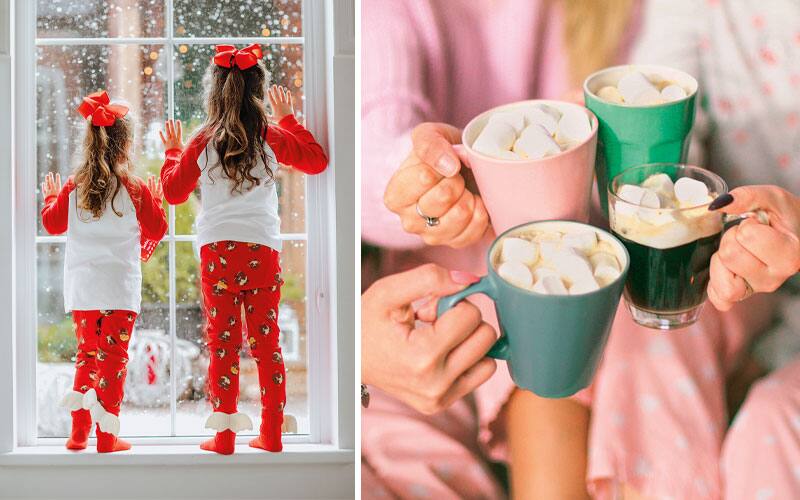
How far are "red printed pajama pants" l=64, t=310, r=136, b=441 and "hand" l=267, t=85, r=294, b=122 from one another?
2.02 feet

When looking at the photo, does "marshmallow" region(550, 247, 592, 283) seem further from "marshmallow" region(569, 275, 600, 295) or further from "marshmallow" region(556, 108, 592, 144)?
"marshmallow" region(556, 108, 592, 144)

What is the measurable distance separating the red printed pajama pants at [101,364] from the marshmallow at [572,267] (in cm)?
108

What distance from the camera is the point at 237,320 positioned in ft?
6.12

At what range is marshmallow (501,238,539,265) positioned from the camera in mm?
1427

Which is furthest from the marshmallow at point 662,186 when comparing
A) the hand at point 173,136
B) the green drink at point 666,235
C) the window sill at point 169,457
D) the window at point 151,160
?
the hand at point 173,136

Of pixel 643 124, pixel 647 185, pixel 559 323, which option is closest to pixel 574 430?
pixel 559 323

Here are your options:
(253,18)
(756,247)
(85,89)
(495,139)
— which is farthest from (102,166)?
(756,247)

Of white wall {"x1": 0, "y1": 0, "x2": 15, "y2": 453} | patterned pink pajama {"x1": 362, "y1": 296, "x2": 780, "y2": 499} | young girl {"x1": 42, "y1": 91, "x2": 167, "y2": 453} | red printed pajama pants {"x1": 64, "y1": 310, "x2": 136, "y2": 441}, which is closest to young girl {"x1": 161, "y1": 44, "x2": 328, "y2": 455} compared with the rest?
young girl {"x1": 42, "y1": 91, "x2": 167, "y2": 453}

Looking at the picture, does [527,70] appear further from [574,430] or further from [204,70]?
[204,70]

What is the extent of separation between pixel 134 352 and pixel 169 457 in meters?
0.29

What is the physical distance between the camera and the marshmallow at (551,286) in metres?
1.39

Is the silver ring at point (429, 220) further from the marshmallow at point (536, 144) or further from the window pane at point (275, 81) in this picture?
the window pane at point (275, 81)

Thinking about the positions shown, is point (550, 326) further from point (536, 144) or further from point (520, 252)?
point (536, 144)

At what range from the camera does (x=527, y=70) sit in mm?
1480
